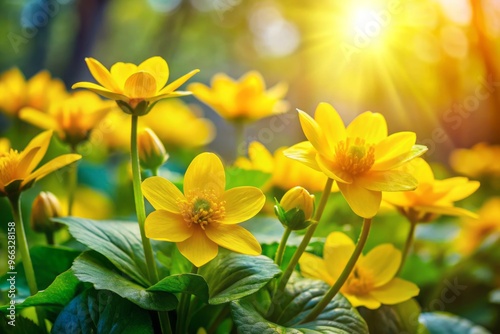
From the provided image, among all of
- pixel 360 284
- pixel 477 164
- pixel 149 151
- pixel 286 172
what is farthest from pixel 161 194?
pixel 477 164

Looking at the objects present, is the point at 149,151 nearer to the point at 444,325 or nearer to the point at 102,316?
the point at 102,316

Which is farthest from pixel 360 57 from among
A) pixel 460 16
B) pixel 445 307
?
pixel 445 307

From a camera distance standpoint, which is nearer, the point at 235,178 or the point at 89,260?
the point at 89,260

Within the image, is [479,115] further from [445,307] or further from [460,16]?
[445,307]

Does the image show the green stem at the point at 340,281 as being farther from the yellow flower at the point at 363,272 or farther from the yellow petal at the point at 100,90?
the yellow petal at the point at 100,90

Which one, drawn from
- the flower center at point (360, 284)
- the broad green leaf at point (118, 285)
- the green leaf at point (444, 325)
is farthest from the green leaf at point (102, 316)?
the green leaf at point (444, 325)

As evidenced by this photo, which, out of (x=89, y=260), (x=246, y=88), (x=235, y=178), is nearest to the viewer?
(x=89, y=260)
